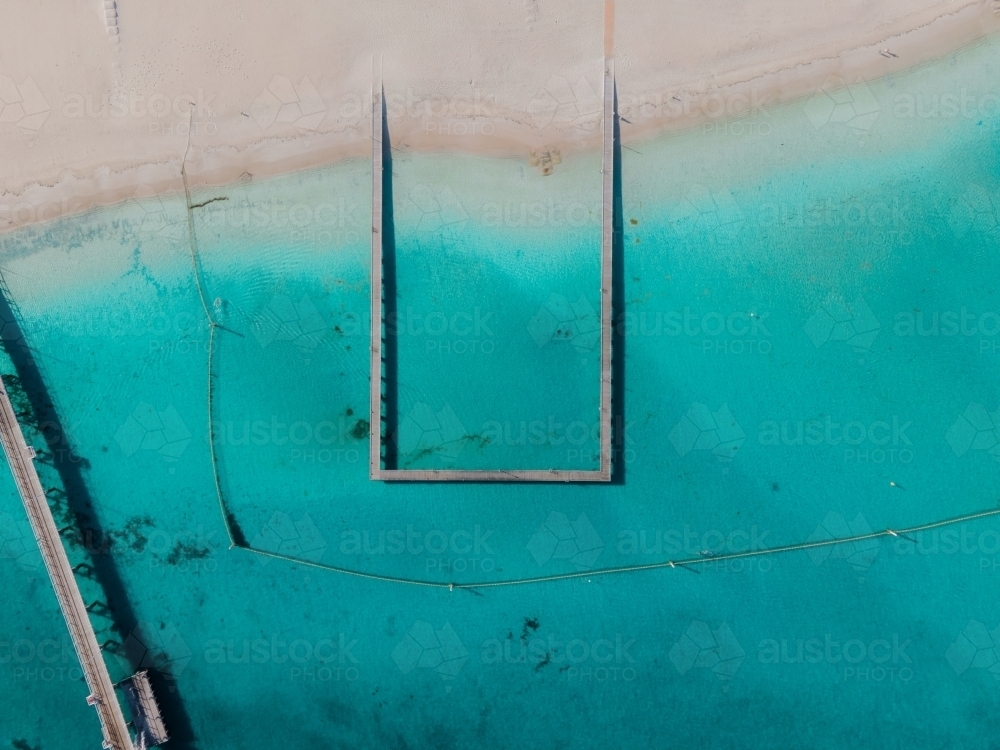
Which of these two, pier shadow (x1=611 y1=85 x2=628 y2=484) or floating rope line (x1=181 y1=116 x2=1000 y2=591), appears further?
pier shadow (x1=611 y1=85 x2=628 y2=484)

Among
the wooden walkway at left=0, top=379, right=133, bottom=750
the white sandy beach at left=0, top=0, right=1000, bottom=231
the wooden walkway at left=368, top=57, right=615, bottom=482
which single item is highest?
the white sandy beach at left=0, top=0, right=1000, bottom=231

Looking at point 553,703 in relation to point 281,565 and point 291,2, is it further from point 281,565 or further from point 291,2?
point 291,2

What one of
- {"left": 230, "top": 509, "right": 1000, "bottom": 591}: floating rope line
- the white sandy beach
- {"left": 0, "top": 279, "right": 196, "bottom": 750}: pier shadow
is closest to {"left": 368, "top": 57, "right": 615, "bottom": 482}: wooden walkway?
the white sandy beach

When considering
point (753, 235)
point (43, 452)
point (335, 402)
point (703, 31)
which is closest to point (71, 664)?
point (43, 452)

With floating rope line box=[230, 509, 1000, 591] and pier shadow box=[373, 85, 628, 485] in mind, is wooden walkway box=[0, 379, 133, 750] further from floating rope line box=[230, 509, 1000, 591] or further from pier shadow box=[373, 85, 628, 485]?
pier shadow box=[373, 85, 628, 485]

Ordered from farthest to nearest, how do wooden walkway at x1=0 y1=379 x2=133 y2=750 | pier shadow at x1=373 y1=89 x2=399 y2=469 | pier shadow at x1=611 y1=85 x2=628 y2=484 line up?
pier shadow at x1=373 y1=89 x2=399 y2=469 → pier shadow at x1=611 y1=85 x2=628 y2=484 → wooden walkway at x1=0 y1=379 x2=133 y2=750

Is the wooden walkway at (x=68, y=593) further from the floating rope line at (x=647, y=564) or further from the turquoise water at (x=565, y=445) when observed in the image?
the floating rope line at (x=647, y=564)
